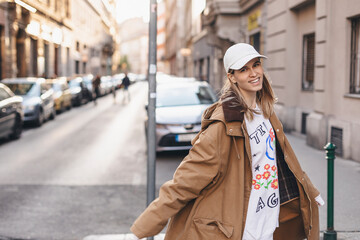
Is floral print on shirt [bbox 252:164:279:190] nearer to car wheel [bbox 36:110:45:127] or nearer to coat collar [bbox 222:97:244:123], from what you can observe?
coat collar [bbox 222:97:244:123]

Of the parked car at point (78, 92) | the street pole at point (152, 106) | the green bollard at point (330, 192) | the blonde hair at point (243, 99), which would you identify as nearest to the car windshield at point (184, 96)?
the street pole at point (152, 106)

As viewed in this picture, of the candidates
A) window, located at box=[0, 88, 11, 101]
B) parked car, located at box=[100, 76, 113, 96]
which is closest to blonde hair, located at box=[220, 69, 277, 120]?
window, located at box=[0, 88, 11, 101]

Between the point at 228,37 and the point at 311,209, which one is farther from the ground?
the point at 228,37

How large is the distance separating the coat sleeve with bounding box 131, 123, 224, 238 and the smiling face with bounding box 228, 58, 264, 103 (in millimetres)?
326

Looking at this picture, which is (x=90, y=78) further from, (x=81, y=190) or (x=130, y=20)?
(x=130, y=20)

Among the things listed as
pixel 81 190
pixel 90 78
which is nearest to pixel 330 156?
pixel 81 190

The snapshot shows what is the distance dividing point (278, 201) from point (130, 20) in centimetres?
15617

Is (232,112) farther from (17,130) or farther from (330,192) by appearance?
(17,130)

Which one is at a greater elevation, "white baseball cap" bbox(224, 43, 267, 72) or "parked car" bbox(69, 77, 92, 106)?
"white baseball cap" bbox(224, 43, 267, 72)

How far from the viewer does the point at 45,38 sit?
107 ft

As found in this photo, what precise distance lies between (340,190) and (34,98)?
505 inches

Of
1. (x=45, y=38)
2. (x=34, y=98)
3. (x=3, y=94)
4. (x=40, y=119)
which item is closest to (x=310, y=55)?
(x=3, y=94)

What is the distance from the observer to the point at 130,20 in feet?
508

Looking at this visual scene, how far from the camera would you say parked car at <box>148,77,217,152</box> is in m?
A: 10.0
